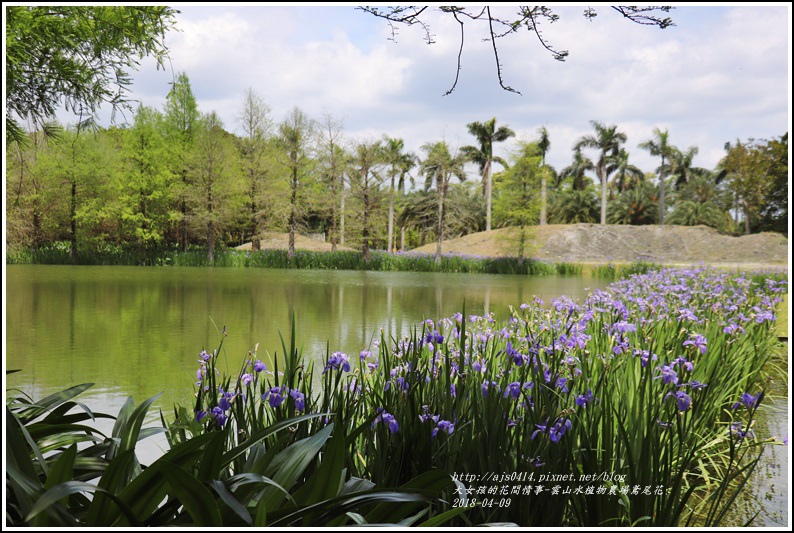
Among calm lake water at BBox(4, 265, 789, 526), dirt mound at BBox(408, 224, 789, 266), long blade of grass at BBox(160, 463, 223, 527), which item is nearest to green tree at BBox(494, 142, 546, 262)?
dirt mound at BBox(408, 224, 789, 266)

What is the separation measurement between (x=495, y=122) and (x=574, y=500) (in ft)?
36.6

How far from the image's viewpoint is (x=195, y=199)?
33.0 feet

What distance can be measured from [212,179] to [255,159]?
5.92 feet

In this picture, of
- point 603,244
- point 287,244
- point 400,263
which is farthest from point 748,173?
point 603,244

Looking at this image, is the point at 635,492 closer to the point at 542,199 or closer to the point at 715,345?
the point at 715,345

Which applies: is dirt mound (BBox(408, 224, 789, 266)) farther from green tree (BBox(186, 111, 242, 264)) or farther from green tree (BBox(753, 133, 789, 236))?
green tree (BBox(753, 133, 789, 236))

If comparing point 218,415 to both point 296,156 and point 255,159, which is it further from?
point 296,156

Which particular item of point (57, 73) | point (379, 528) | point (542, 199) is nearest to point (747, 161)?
point (379, 528)

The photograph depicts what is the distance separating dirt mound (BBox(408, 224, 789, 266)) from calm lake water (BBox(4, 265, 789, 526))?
20.7 feet

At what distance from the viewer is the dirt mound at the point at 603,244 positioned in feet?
57.0

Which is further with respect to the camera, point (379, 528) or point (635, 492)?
point (635, 492)

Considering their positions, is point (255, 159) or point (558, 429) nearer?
point (558, 429)

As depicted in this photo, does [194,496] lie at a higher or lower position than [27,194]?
lower

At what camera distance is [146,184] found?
9602 mm
